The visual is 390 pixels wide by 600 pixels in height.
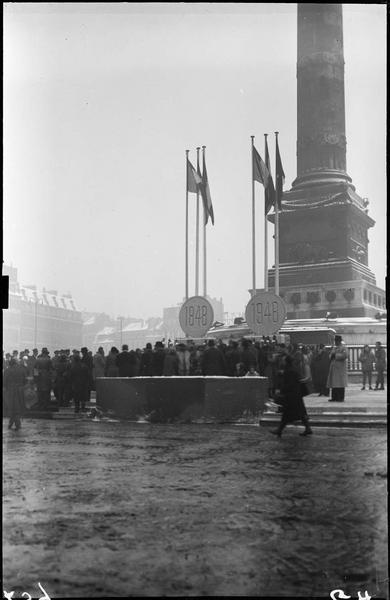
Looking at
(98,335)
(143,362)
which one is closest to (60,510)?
(143,362)

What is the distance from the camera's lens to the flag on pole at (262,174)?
898 inches

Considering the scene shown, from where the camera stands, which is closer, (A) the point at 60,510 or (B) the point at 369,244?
(A) the point at 60,510

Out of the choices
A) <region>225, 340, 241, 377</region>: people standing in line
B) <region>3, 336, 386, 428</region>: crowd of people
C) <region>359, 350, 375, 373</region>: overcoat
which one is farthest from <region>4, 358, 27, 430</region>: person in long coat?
<region>359, 350, 375, 373</region>: overcoat

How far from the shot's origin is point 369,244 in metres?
32.7

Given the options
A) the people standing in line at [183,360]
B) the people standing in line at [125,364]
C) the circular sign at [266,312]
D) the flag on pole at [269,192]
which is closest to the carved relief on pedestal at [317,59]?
the flag on pole at [269,192]

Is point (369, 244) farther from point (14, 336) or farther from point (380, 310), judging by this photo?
point (14, 336)

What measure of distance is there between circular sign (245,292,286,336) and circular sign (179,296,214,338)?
1.72m

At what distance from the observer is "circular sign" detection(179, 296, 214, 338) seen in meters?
16.9

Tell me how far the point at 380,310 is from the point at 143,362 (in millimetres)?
15121

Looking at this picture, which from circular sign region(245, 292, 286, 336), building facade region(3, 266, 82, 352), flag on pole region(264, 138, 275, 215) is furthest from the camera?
building facade region(3, 266, 82, 352)

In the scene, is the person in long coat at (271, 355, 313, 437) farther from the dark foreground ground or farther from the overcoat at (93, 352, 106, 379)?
the overcoat at (93, 352, 106, 379)

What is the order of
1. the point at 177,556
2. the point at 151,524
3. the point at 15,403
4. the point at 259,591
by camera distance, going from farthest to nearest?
the point at 15,403 < the point at 151,524 < the point at 177,556 < the point at 259,591

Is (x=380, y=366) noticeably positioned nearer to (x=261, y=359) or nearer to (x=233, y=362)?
(x=261, y=359)

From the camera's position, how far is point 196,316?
17.0 metres
